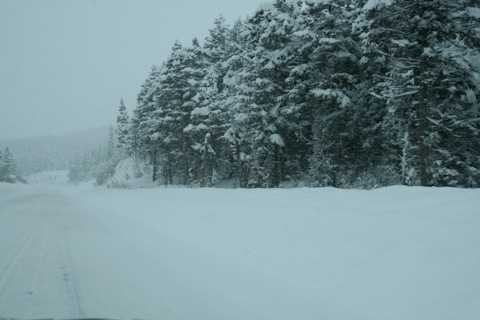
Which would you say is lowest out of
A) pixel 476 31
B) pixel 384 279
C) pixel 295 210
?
pixel 384 279

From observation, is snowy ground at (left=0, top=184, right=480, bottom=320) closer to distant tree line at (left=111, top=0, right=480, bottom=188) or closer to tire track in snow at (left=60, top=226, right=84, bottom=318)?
tire track in snow at (left=60, top=226, right=84, bottom=318)

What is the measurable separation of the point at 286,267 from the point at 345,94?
1531cm

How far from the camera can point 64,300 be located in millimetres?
3740

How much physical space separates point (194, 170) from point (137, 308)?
30.5 metres

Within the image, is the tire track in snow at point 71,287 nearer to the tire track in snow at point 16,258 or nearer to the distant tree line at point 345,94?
the tire track in snow at point 16,258

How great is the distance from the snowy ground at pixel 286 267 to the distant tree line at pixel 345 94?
791cm

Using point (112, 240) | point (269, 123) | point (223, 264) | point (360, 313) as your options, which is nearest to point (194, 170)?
point (269, 123)

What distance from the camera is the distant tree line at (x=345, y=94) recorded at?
39.5ft

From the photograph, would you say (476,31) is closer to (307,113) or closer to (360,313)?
(307,113)

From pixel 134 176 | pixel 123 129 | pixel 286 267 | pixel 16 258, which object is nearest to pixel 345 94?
pixel 286 267

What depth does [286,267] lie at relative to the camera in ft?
16.9

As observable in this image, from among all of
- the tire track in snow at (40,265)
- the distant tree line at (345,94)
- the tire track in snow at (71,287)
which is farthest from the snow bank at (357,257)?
the distant tree line at (345,94)

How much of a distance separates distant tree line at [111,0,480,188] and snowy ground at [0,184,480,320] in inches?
311

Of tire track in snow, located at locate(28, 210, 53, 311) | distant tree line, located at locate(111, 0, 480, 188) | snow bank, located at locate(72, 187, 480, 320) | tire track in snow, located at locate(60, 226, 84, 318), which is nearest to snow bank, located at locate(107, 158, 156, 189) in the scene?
distant tree line, located at locate(111, 0, 480, 188)
